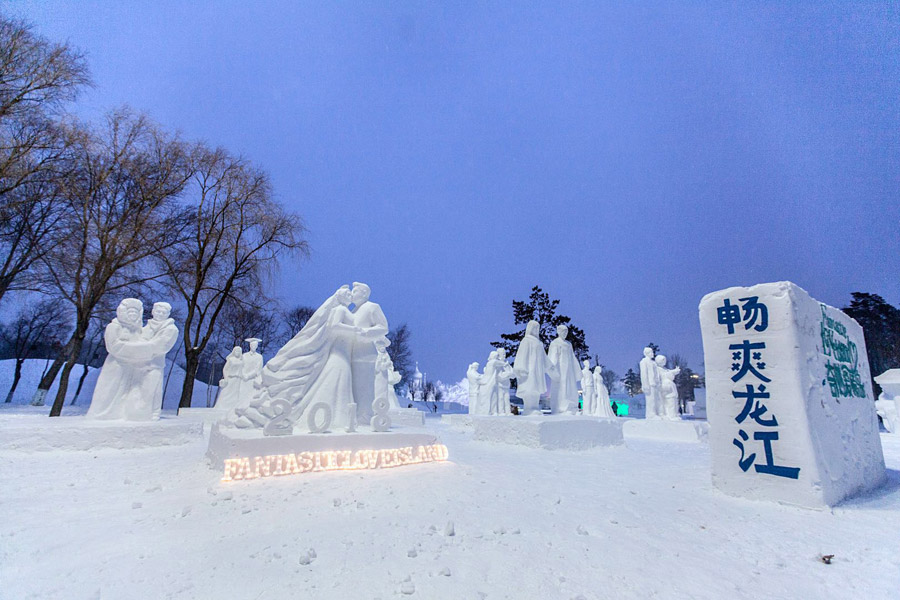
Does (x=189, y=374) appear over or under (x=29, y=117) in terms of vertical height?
under

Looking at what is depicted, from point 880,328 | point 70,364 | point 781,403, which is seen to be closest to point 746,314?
point 781,403

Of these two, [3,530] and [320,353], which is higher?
[320,353]

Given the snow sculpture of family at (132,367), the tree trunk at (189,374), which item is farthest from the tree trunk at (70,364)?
the snow sculpture of family at (132,367)

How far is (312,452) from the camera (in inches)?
203

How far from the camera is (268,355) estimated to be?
34.4 metres

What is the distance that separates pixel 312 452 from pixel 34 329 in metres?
27.6

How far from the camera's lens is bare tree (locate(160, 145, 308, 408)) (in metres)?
14.8

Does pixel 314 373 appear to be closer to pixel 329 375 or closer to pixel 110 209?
pixel 329 375

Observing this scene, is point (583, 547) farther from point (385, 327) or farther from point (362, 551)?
point (385, 327)

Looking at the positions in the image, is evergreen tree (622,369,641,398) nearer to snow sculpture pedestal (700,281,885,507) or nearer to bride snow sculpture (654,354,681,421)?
bride snow sculpture (654,354,681,421)

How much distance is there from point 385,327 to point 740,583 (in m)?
5.24

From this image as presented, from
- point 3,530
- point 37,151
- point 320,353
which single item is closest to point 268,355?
point 37,151

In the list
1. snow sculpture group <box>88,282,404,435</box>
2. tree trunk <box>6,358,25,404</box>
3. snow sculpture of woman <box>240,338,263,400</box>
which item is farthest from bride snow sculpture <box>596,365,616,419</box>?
tree trunk <box>6,358,25,404</box>

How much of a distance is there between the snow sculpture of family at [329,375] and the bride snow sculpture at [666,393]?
1112 centimetres
